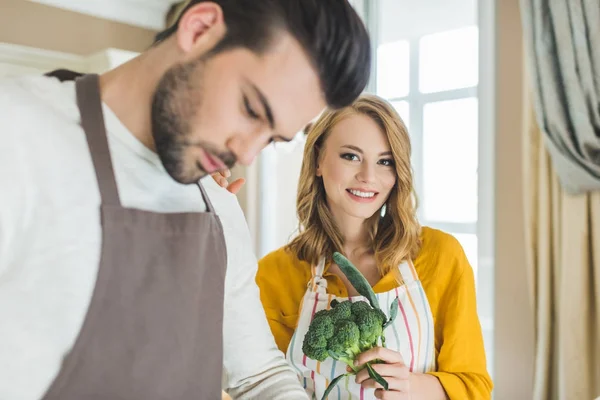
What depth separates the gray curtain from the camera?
1.67 meters

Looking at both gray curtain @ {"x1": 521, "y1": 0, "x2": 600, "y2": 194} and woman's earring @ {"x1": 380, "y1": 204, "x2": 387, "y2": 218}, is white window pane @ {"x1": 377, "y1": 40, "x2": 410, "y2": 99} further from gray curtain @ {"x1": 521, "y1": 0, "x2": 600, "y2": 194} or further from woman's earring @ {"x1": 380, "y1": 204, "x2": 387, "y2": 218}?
woman's earring @ {"x1": 380, "y1": 204, "x2": 387, "y2": 218}

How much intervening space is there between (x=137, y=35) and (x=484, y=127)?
235 centimetres

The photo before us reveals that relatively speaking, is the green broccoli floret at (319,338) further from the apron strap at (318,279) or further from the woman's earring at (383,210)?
the woman's earring at (383,210)

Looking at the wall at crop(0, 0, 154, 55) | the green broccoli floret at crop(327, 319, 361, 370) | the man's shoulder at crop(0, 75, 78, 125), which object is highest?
the wall at crop(0, 0, 154, 55)

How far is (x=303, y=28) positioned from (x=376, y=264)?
912 mm

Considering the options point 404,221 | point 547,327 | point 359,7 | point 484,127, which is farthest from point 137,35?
point 547,327

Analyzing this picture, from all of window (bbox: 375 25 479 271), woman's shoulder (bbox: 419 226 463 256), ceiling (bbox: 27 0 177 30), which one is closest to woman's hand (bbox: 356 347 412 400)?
woman's shoulder (bbox: 419 226 463 256)

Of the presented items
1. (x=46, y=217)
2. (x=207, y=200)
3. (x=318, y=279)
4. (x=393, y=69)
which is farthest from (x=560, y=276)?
(x=46, y=217)

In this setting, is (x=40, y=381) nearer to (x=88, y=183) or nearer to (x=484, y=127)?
(x=88, y=183)

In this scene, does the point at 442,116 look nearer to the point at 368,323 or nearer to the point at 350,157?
the point at 350,157

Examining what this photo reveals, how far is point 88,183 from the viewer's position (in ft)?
2.28

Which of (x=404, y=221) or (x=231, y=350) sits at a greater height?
(x=404, y=221)

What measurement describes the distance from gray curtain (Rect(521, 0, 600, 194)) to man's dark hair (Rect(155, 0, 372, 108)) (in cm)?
126

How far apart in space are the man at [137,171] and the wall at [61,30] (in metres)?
2.64
